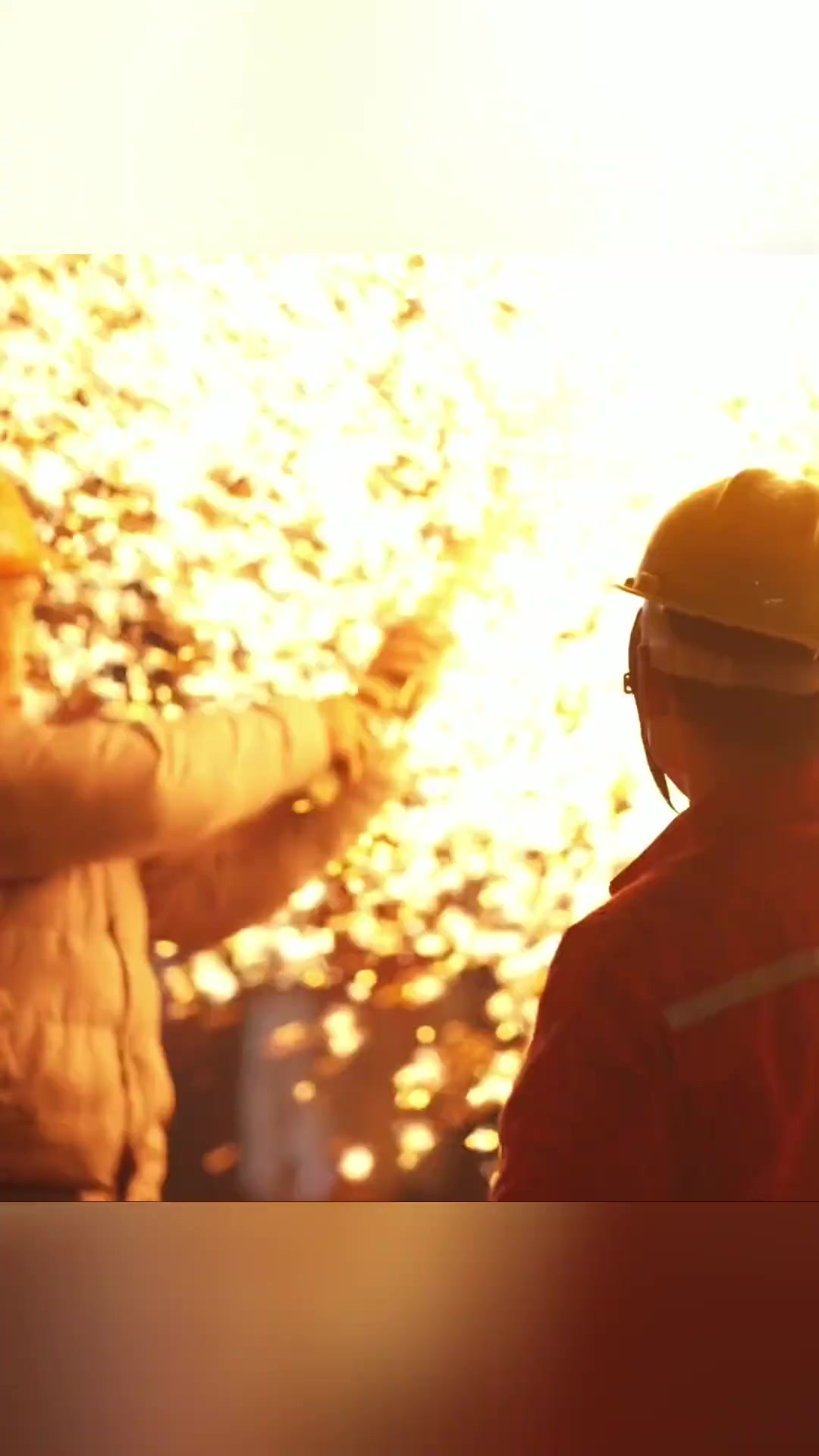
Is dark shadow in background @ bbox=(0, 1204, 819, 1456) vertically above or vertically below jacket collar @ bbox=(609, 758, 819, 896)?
below

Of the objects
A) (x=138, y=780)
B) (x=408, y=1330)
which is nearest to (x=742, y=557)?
(x=138, y=780)

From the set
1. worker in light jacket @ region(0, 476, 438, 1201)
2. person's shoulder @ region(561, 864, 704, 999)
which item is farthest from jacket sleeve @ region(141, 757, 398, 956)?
person's shoulder @ region(561, 864, 704, 999)

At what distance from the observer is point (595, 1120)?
1256mm

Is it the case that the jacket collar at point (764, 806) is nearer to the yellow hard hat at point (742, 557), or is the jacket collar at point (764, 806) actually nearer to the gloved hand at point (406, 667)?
the yellow hard hat at point (742, 557)

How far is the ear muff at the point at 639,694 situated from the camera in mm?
1303

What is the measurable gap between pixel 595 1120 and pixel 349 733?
0.41 m

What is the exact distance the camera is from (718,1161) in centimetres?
125

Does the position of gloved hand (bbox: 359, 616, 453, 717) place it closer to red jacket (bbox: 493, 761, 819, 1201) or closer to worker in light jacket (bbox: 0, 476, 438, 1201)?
worker in light jacket (bbox: 0, 476, 438, 1201)

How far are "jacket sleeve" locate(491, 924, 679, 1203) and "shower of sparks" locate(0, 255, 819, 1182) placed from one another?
0.16 ft

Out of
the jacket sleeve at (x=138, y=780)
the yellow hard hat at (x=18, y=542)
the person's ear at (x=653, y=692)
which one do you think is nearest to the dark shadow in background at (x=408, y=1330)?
the jacket sleeve at (x=138, y=780)

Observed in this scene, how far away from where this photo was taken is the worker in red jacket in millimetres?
1249

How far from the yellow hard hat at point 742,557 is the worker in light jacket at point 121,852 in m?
0.24

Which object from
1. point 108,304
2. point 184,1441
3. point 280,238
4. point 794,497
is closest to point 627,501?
point 794,497

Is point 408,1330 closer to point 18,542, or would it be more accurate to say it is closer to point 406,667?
point 406,667
